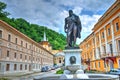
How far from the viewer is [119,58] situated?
97.0ft

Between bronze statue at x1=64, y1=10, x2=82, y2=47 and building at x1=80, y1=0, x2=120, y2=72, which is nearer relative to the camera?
bronze statue at x1=64, y1=10, x2=82, y2=47

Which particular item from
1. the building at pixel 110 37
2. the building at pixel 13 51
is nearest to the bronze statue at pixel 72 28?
the building at pixel 110 37

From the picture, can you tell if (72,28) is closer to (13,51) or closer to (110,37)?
(110,37)

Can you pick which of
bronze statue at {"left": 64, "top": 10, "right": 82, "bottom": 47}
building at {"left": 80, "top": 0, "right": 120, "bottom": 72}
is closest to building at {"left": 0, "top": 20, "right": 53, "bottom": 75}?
building at {"left": 80, "top": 0, "right": 120, "bottom": 72}

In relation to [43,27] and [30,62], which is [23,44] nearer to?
[30,62]

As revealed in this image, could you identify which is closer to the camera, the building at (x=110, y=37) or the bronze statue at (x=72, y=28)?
the bronze statue at (x=72, y=28)

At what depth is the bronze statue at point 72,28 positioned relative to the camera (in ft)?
36.5

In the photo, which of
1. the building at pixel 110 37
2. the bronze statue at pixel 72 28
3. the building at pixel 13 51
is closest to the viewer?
the bronze statue at pixel 72 28

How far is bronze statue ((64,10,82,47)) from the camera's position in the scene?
1113cm

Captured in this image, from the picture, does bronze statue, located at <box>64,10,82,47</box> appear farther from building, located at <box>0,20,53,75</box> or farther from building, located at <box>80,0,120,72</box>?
building, located at <box>0,20,53,75</box>

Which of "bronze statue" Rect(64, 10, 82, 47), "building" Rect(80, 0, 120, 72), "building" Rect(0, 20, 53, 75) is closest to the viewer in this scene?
"bronze statue" Rect(64, 10, 82, 47)

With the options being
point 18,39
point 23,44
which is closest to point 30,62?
point 23,44

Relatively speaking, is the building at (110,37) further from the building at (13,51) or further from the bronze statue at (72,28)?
the bronze statue at (72,28)

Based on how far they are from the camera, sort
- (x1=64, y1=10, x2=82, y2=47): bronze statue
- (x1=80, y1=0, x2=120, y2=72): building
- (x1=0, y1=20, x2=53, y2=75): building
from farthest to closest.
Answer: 1. (x1=0, y1=20, x2=53, y2=75): building
2. (x1=80, y1=0, x2=120, y2=72): building
3. (x1=64, y1=10, x2=82, y2=47): bronze statue
